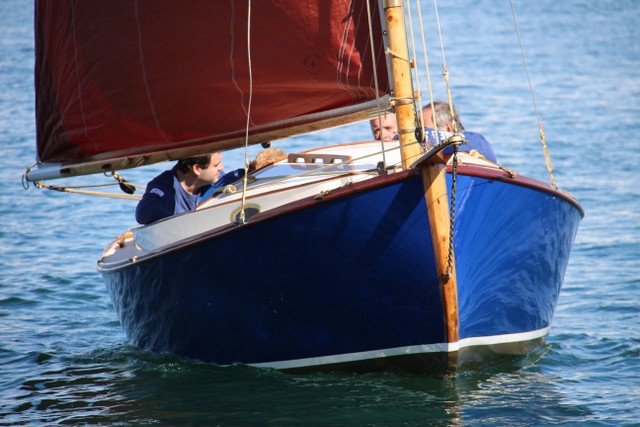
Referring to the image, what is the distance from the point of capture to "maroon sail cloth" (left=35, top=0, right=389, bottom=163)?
6.05 m

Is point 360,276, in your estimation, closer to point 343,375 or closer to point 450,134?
point 343,375

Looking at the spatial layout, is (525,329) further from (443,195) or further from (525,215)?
(443,195)

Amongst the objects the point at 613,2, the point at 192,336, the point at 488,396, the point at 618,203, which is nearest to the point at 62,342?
the point at 192,336

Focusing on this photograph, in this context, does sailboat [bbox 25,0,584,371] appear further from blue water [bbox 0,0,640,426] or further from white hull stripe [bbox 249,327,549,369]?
blue water [bbox 0,0,640,426]

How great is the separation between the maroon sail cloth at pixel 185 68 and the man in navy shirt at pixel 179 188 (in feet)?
0.87

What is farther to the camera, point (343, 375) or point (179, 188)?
point (179, 188)

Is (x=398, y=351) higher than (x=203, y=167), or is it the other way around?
(x=203, y=167)

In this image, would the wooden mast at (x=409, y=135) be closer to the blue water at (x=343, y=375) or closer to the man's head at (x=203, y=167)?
the blue water at (x=343, y=375)

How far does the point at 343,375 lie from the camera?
6273 mm

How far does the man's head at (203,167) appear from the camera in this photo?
22.6 feet

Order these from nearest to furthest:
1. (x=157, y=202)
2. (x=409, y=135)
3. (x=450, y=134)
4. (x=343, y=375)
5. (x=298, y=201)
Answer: (x=409, y=135) < (x=298, y=201) < (x=343, y=375) < (x=450, y=134) < (x=157, y=202)

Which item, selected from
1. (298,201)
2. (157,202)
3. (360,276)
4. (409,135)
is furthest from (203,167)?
(409,135)

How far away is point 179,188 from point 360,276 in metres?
1.66

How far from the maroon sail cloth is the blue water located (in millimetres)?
1534
